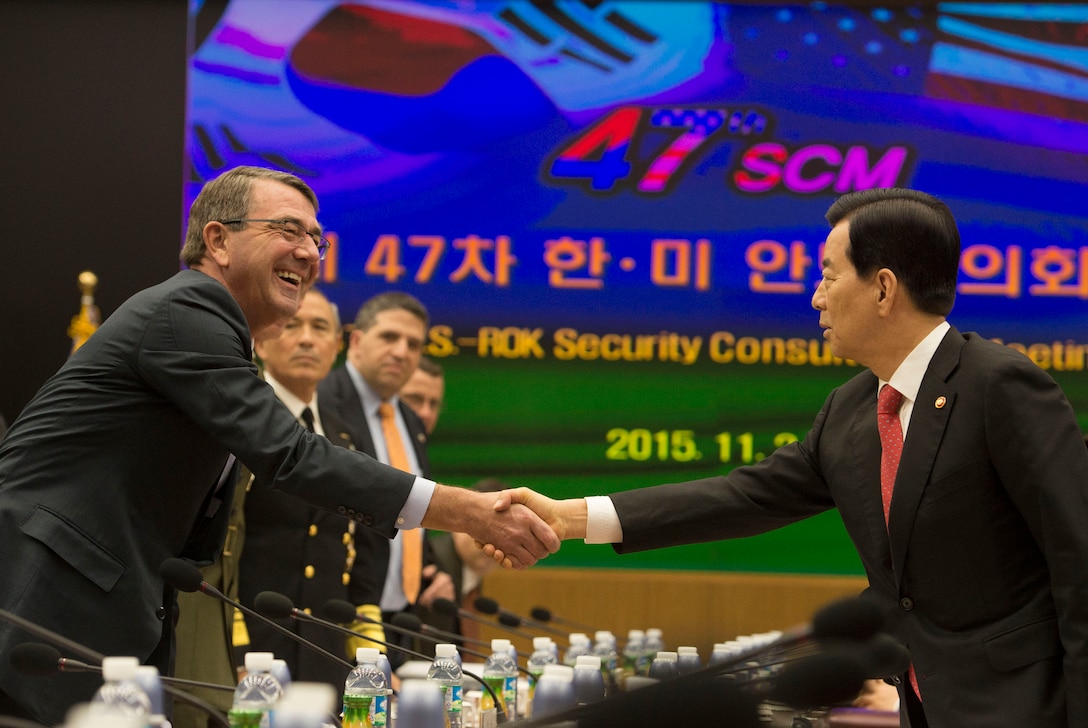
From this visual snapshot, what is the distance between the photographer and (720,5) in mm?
5875

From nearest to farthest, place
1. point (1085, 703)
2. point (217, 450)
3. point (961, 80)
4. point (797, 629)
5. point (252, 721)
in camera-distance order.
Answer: point (797, 629) → point (252, 721) → point (1085, 703) → point (217, 450) → point (961, 80)

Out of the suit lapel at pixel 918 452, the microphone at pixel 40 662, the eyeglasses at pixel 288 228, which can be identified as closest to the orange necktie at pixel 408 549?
the eyeglasses at pixel 288 228

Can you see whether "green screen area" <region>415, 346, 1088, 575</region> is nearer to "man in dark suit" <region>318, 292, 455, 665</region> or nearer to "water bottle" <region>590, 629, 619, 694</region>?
"man in dark suit" <region>318, 292, 455, 665</region>

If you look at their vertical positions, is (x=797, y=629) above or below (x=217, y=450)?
below

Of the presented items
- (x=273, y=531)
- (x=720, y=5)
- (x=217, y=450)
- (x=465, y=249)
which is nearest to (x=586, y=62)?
(x=720, y=5)

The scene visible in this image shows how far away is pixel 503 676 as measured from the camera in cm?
268

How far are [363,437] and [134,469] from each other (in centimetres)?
212

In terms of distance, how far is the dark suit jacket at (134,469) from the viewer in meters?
2.08

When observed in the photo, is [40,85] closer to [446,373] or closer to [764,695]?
[446,373]

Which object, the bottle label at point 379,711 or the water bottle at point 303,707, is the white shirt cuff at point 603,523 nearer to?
the bottle label at point 379,711

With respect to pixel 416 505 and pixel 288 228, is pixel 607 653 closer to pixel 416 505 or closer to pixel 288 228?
pixel 416 505

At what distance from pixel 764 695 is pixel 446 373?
4.66 metres

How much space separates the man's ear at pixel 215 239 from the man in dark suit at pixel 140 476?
71mm

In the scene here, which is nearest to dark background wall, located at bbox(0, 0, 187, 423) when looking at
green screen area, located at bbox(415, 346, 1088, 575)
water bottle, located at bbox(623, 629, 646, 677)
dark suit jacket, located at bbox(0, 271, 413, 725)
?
green screen area, located at bbox(415, 346, 1088, 575)
